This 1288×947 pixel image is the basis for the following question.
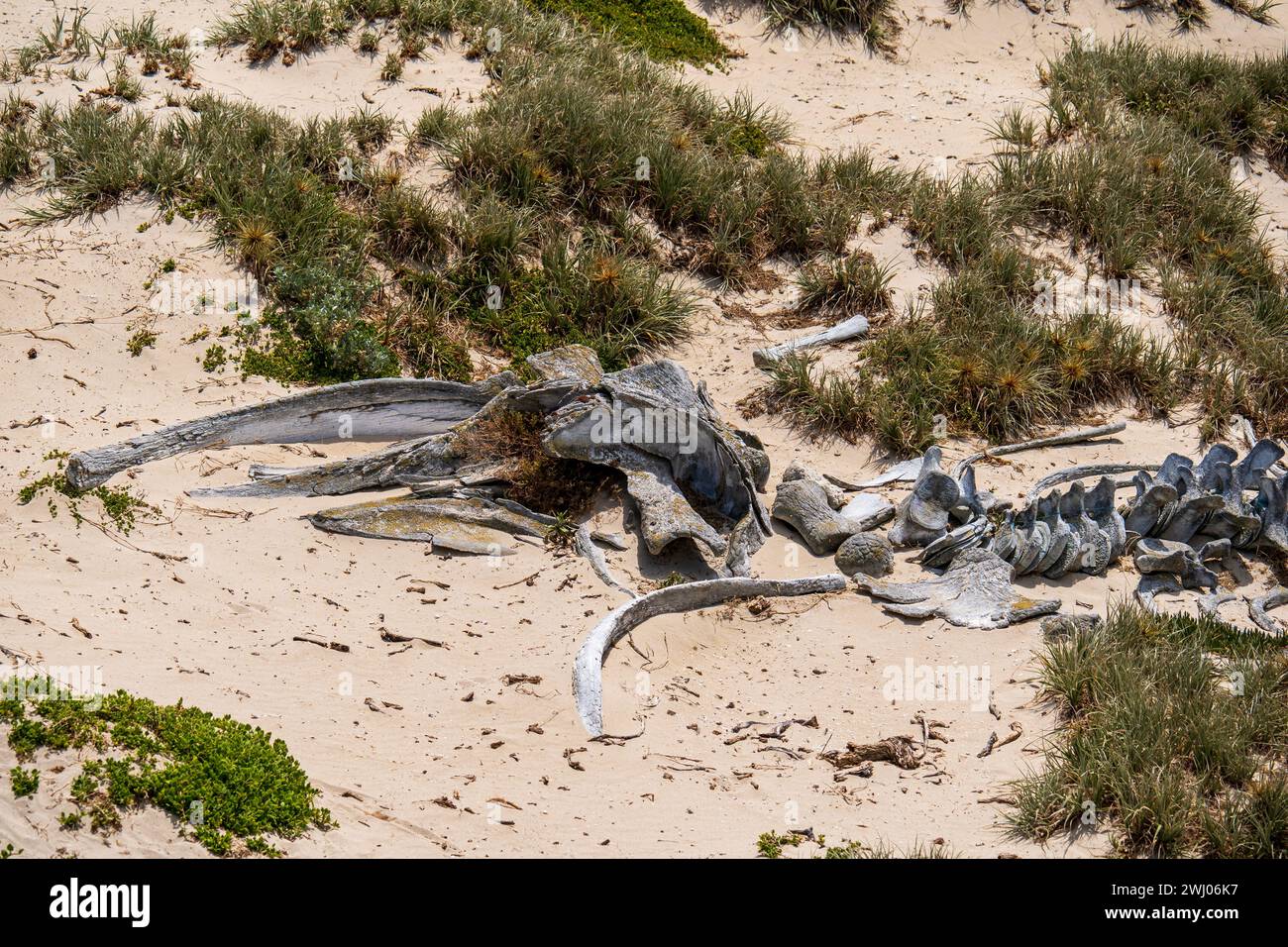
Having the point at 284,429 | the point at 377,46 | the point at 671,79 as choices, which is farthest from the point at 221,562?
the point at 671,79

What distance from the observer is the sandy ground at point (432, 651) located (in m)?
5.22

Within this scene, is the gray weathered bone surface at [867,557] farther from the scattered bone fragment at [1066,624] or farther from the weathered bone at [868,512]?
the scattered bone fragment at [1066,624]

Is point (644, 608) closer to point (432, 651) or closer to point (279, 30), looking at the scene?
point (432, 651)

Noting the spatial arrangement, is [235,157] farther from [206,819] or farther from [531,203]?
[206,819]

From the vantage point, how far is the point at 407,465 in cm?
708

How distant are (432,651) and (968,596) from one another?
2.90m

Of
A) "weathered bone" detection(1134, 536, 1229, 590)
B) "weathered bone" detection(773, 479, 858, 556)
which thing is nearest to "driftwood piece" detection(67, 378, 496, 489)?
"weathered bone" detection(773, 479, 858, 556)

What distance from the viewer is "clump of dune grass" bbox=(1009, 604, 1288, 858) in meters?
5.11

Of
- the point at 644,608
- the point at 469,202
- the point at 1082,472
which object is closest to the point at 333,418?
the point at 644,608

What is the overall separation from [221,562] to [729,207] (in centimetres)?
552

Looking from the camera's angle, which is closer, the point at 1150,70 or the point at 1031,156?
the point at 1031,156

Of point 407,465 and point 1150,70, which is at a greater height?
point 1150,70

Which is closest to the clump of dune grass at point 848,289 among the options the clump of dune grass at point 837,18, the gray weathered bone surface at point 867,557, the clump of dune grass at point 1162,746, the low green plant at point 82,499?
the gray weathered bone surface at point 867,557

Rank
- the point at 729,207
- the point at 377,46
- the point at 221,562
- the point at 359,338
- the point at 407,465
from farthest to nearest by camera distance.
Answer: the point at 377,46 < the point at 729,207 < the point at 359,338 < the point at 407,465 < the point at 221,562
